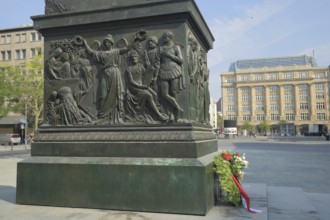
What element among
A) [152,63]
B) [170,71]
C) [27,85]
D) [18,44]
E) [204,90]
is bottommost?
[204,90]

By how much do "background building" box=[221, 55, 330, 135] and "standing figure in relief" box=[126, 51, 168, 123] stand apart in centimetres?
11819

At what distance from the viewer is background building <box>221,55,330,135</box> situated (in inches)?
4835

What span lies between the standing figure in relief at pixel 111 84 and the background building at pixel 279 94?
11821 cm

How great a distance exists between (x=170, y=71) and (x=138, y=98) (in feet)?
2.62

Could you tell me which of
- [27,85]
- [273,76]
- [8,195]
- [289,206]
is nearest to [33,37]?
[27,85]

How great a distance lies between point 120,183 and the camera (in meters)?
5.79

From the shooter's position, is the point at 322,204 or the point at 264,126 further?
the point at 264,126

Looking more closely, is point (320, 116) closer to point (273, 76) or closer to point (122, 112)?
point (273, 76)

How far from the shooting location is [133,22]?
20.6 feet

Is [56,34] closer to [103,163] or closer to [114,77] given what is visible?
[114,77]

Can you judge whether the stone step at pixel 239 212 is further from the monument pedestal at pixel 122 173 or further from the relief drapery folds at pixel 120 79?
the relief drapery folds at pixel 120 79

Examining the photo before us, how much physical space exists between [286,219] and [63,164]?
4026mm

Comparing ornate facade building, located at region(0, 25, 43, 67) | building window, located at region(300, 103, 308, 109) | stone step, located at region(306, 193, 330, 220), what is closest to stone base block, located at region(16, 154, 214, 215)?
stone step, located at region(306, 193, 330, 220)

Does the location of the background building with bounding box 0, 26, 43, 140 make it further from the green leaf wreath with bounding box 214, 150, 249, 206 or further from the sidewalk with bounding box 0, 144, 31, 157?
the green leaf wreath with bounding box 214, 150, 249, 206
